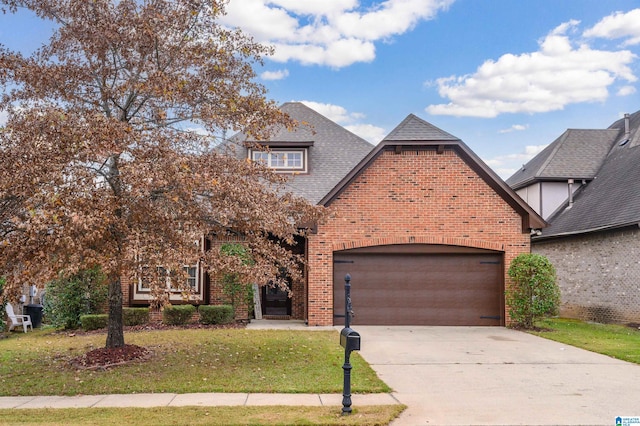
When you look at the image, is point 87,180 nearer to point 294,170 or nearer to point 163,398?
point 163,398

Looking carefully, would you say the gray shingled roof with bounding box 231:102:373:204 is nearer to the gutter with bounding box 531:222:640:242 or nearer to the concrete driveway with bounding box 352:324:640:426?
the concrete driveway with bounding box 352:324:640:426

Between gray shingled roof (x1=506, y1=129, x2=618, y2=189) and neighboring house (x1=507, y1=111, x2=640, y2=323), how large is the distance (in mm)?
37

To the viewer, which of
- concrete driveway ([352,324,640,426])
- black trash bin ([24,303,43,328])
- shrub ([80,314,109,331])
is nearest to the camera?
concrete driveway ([352,324,640,426])

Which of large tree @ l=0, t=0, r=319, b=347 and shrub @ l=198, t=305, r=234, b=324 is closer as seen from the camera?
large tree @ l=0, t=0, r=319, b=347

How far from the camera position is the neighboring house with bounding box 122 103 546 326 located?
15.2 m

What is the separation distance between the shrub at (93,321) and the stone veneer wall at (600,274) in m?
14.7

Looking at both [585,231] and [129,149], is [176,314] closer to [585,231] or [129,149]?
[129,149]

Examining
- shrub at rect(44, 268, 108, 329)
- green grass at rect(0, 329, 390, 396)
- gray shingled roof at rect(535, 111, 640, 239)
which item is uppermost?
gray shingled roof at rect(535, 111, 640, 239)

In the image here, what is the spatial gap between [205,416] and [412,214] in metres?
10.0

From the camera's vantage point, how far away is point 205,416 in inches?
Answer: 252

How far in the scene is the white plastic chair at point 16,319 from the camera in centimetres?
1553

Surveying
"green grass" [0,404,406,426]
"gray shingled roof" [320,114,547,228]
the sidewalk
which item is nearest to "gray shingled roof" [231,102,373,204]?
"gray shingled roof" [320,114,547,228]

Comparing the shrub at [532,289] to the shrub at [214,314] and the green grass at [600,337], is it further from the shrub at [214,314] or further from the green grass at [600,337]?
the shrub at [214,314]

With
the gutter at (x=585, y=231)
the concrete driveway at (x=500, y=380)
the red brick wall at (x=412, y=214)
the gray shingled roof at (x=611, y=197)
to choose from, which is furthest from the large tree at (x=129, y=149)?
the gray shingled roof at (x=611, y=197)
